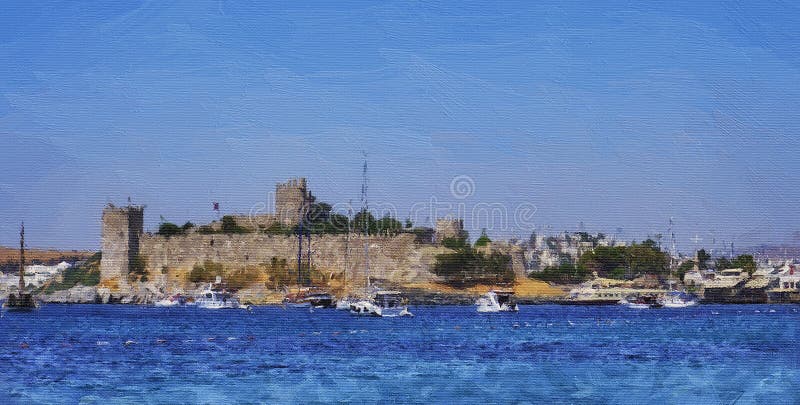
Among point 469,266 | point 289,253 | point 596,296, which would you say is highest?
point 289,253

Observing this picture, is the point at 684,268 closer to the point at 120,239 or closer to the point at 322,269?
the point at 322,269

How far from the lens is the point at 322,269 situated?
35.6m

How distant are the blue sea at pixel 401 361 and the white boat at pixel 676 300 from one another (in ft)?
24.3

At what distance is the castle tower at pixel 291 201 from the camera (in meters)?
36.3

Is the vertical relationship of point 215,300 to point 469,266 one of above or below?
below

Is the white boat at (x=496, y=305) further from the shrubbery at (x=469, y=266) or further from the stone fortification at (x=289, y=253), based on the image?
the shrubbery at (x=469, y=266)

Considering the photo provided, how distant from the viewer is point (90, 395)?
34.6ft

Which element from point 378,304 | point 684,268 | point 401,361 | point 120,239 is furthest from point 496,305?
point 684,268

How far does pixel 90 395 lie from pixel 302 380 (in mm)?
2024

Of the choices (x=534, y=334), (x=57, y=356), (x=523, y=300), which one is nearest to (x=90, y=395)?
(x=57, y=356)

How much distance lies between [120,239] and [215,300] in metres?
5.45

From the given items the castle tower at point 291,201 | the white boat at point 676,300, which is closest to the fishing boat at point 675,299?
the white boat at point 676,300

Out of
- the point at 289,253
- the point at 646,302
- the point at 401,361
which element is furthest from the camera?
the point at 289,253

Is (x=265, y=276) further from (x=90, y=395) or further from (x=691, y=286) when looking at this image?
(x=90, y=395)
